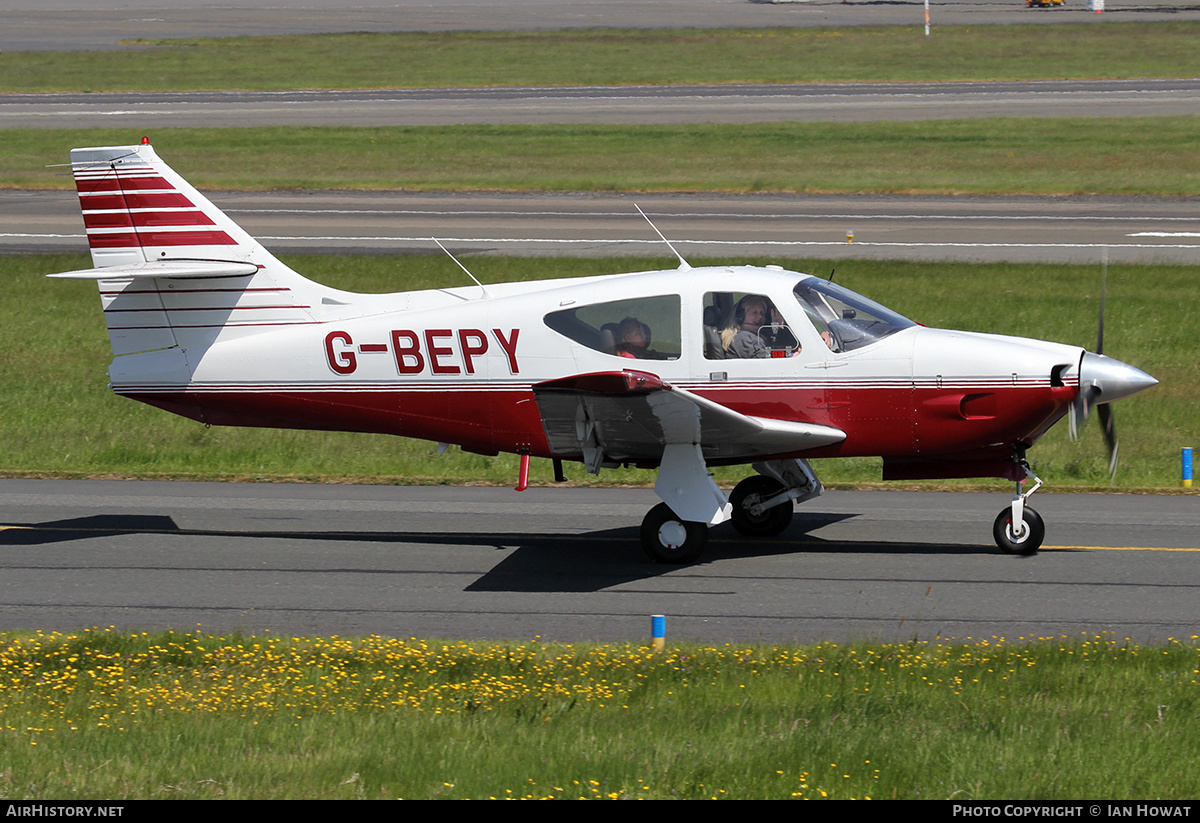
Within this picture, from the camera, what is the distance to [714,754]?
6.82 metres

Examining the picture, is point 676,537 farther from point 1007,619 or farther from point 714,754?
point 714,754

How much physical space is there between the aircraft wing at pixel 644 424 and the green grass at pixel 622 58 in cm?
4483

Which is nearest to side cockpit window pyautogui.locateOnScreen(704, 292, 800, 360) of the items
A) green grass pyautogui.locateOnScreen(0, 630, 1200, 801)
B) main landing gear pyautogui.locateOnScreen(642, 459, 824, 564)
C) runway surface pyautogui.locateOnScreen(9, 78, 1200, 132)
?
main landing gear pyautogui.locateOnScreen(642, 459, 824, 564)

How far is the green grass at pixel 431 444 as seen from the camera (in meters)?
15.9

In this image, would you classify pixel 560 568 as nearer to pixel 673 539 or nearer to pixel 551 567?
pixel 551 567

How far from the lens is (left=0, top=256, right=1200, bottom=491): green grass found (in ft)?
52.2

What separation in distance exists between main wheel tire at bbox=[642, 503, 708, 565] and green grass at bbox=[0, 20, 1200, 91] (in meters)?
45.1

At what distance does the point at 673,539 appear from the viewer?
11.6 metres

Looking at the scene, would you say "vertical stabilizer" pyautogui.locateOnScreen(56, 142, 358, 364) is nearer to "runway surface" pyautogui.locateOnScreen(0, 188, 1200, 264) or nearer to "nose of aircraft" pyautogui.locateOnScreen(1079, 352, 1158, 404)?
"nose of aircraft" pyautogui.locateOnScreen(1079, 352, 1158, 404)

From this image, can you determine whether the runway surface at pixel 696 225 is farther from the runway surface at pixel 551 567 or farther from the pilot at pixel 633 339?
the pilot at pixel 633 339

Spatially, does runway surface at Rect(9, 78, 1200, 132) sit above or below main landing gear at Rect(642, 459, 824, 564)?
above

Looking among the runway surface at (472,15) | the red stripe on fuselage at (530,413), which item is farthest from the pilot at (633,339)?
the runway surface at (472,15)

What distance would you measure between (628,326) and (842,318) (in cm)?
181

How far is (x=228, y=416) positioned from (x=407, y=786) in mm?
6880
